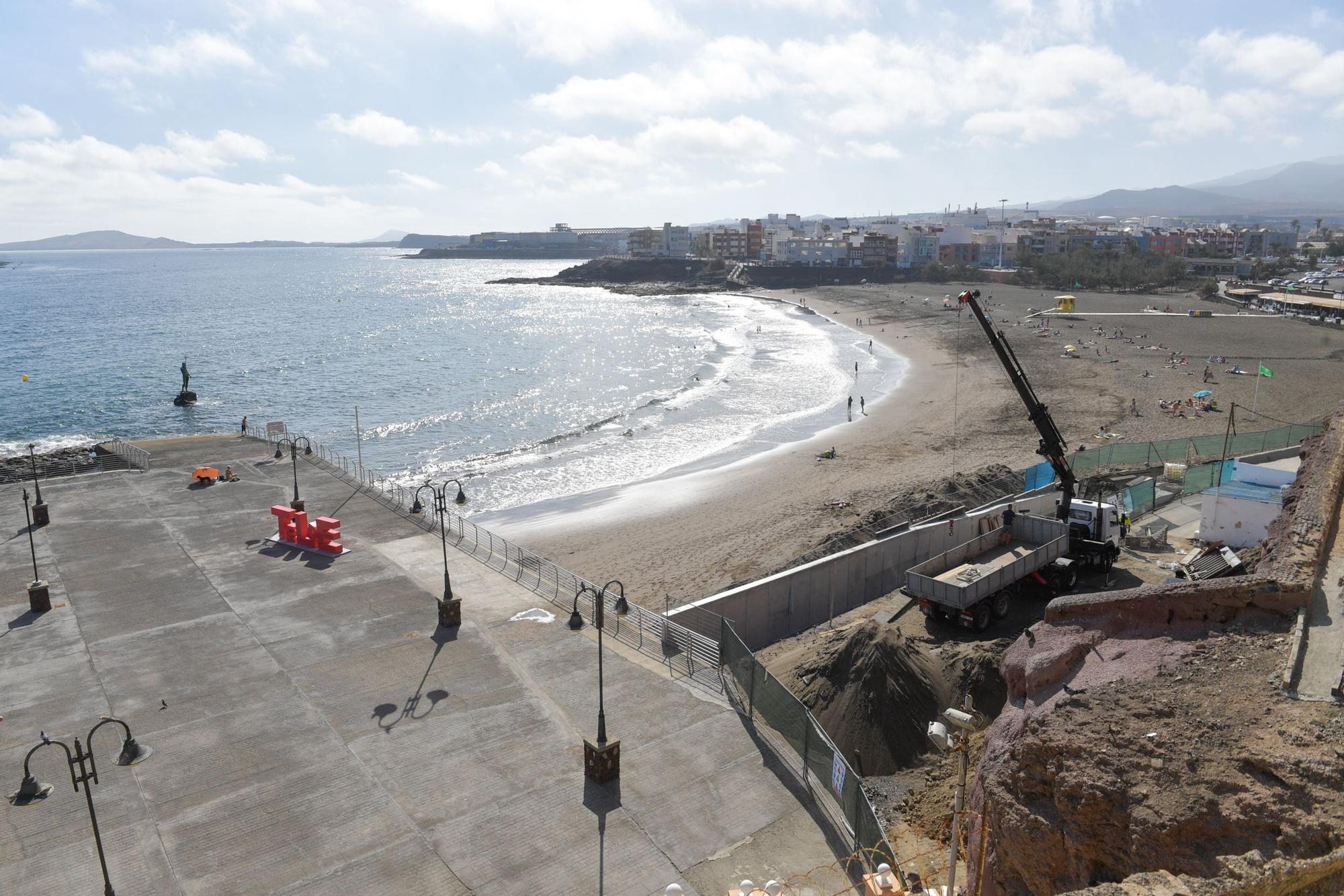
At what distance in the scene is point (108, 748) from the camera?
14.4m

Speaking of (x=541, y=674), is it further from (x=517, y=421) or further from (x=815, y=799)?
(x=517, y=421)

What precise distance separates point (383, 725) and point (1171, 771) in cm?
1239

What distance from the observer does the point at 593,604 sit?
20.5 meters

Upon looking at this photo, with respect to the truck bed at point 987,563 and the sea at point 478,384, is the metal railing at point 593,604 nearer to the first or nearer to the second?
the truck bed at point 987,563

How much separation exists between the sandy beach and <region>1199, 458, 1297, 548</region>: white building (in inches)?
445

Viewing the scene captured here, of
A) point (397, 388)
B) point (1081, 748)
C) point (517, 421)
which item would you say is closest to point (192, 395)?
point (397, 388)

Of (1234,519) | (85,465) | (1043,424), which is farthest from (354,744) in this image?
(85,465)

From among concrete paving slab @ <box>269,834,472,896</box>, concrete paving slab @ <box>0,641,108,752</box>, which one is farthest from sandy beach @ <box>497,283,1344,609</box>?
concrete paving slab @ <box>0,641,108,752</box>

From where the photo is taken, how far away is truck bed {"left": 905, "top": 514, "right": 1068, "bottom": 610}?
69.0 ft

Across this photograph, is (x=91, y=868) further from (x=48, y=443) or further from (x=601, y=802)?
(x=48, y=443)

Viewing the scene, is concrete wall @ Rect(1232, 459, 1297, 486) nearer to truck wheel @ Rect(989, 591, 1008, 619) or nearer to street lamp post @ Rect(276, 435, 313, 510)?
truck wheel @ Rect(989, 591, 1008, 619)

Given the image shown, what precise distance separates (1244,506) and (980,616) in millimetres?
10290

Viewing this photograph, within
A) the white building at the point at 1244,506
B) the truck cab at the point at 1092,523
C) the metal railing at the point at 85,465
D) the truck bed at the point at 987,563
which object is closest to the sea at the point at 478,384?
the metal railing at the point at 85,465

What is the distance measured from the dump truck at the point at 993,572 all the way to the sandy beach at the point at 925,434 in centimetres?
605
